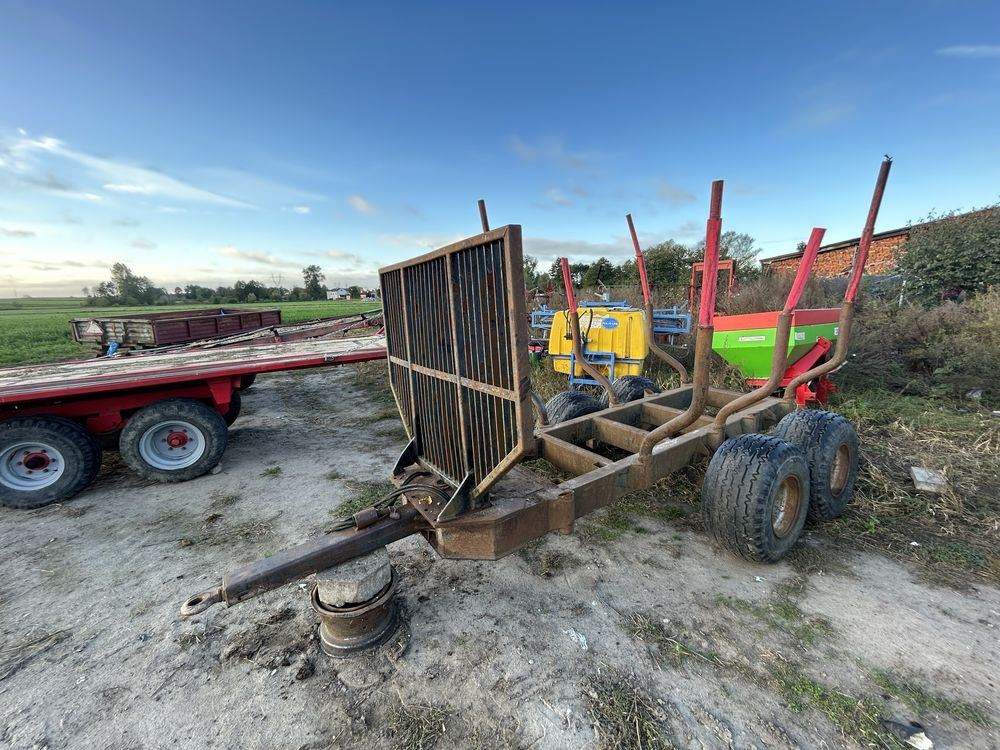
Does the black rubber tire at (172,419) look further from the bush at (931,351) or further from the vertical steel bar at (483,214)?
the bush at (931,351)

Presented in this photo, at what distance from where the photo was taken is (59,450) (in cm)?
396

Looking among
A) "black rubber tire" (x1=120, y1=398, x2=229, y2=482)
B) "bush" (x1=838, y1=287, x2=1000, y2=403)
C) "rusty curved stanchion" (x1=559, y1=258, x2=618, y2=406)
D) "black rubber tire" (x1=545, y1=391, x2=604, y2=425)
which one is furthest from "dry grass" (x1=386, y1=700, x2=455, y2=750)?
"bush" (x1=838, y1=287, x2=1000, y2=403)

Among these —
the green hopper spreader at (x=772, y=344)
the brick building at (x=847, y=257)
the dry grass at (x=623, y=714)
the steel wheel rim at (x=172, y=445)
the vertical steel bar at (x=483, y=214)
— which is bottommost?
the dry grass at (x=623, y=714)

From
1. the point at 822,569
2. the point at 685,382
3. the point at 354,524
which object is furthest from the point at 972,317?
→ the point at 354,524

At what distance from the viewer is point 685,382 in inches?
178

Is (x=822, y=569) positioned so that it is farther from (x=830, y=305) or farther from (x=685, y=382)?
(x=830, y=305)

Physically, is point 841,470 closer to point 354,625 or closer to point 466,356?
point 466,356

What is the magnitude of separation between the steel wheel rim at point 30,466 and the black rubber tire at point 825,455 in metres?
6.45

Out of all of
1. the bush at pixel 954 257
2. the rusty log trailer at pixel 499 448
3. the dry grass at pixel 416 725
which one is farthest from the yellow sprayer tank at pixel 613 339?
the bush at pixel 954 257

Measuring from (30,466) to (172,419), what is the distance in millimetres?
1230

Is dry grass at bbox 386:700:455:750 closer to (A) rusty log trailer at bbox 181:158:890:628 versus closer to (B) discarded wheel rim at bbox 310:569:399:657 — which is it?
(B) discarded wheel rim at bbox 310:569:399:657

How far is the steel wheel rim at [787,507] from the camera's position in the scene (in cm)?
290

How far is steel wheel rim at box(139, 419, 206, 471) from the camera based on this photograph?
4.32 meters

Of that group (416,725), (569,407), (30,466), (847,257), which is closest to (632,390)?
(569,407)
